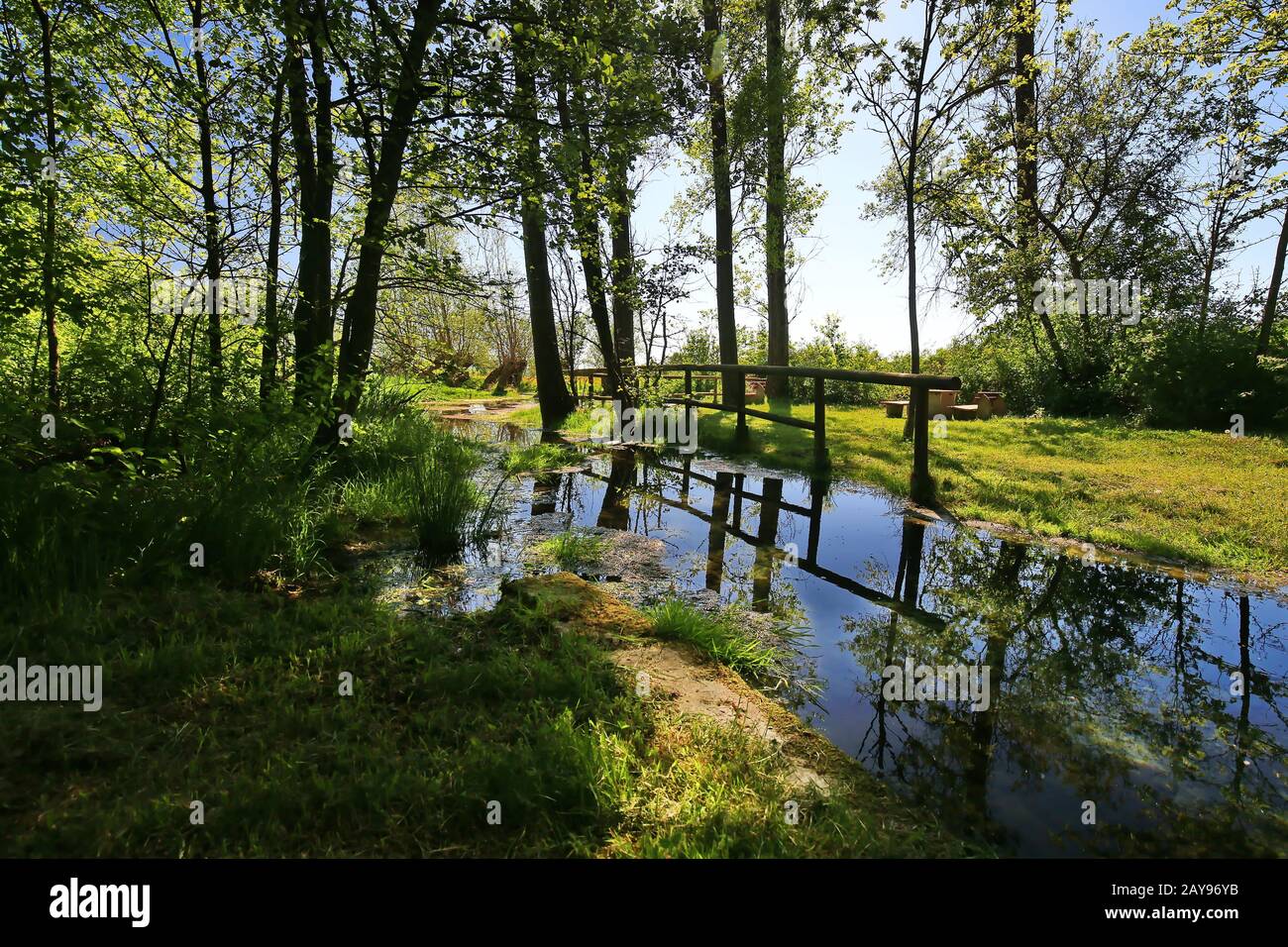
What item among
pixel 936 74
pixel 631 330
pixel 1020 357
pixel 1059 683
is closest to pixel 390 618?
pixel 1059 683

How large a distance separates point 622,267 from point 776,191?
4.28 metres

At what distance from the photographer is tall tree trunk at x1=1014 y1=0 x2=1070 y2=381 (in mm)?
11031

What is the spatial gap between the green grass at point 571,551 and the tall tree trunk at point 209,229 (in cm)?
231

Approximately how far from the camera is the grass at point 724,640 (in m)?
3.01

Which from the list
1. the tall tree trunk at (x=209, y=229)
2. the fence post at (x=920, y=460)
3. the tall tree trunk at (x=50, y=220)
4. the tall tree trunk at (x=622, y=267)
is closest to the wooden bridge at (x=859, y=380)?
the fence post at (x=920, y=460)

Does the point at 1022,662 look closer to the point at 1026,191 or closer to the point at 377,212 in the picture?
the point at 377,212

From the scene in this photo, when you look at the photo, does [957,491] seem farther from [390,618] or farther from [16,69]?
[16,69]

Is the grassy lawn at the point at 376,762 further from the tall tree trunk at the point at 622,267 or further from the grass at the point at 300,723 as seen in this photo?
the tall tree trunk at the point at 622,267

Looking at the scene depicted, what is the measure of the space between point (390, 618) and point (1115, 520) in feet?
18.1

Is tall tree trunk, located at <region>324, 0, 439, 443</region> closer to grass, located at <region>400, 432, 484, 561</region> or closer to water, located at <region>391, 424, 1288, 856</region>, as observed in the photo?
grass, located at <region>400, 432, 484, 561</region>

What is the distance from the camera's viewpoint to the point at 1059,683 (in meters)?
2.85

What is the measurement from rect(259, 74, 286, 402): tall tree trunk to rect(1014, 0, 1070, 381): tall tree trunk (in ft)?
36.6

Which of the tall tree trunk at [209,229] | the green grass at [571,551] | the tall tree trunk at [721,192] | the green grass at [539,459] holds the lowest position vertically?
the green grass at [571,551]

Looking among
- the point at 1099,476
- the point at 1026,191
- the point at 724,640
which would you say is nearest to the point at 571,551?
the point at 724,640
